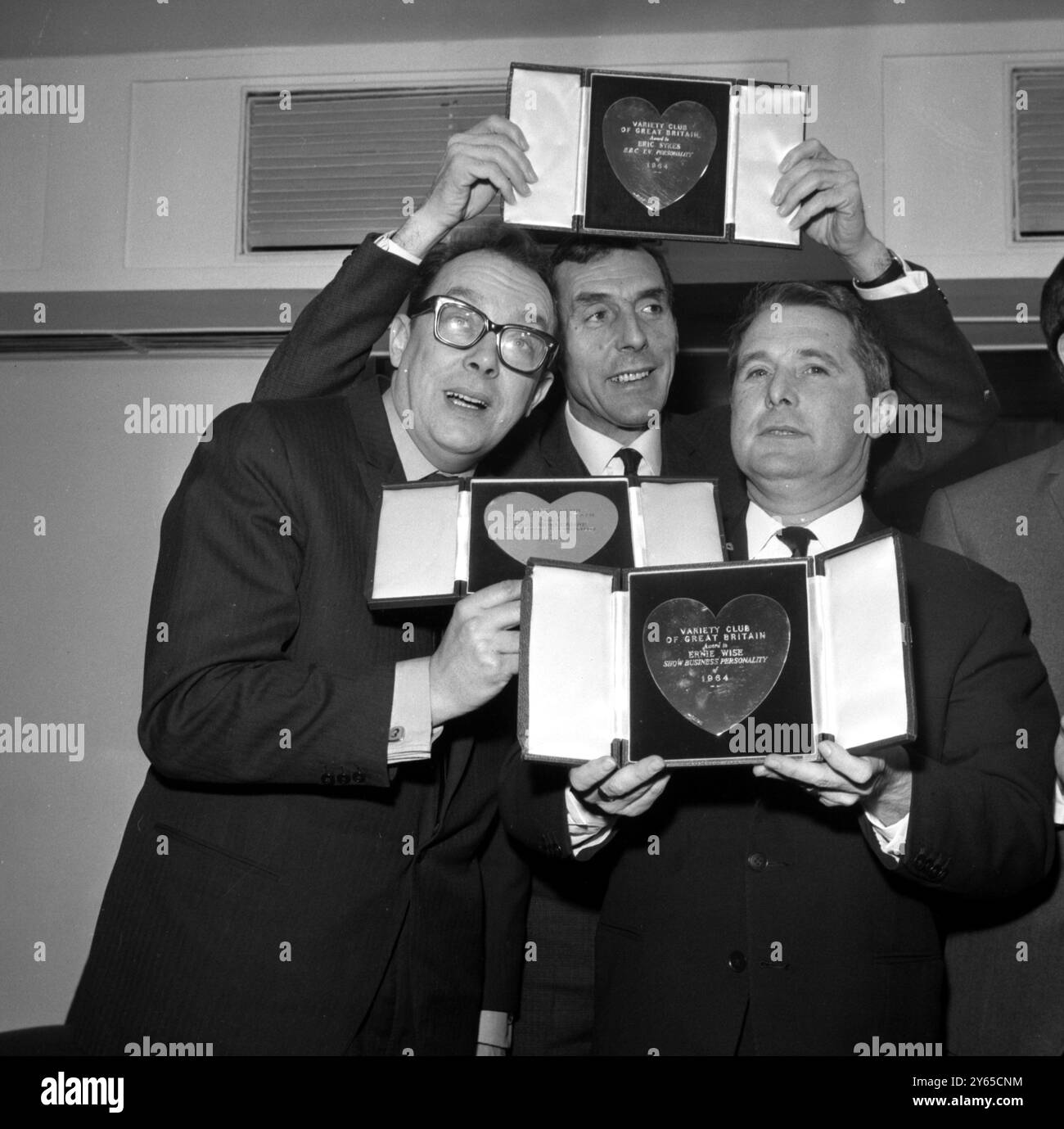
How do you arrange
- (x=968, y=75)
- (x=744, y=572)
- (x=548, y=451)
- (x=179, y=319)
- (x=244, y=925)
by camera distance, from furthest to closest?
(x=179, y=319) < (x=968, y=75) < (x=548, y=451) < (x=244, y=925) < (x=744, y=572)

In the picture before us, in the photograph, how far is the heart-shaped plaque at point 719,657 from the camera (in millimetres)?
1432

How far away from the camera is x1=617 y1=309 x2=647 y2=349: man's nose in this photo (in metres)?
2.22

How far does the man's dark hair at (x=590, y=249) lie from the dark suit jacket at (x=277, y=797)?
73 cm

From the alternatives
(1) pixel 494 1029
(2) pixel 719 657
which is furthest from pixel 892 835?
(1) pixel 494 1029

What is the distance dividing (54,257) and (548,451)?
1.55 metres

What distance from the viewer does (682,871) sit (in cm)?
166

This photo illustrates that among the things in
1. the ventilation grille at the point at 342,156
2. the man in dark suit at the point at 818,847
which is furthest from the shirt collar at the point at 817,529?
the ventilation grille at the point at 342,156

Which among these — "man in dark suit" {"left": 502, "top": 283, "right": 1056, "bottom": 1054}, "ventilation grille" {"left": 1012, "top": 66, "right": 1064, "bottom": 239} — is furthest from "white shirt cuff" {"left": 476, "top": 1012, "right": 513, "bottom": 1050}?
"ventilation grille" {"left": 1012, "top": 66, "right": 1064, "bottom": 239}

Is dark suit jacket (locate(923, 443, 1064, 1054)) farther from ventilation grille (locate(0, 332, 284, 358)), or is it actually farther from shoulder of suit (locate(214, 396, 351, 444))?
ventilation grille (locate(0, 332, 284, 358))

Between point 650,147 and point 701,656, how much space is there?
2.75 ft

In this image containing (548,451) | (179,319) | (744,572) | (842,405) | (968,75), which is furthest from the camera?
(179,319)

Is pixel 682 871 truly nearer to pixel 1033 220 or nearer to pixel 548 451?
pixel 548 451

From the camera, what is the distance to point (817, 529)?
1.81 meters
